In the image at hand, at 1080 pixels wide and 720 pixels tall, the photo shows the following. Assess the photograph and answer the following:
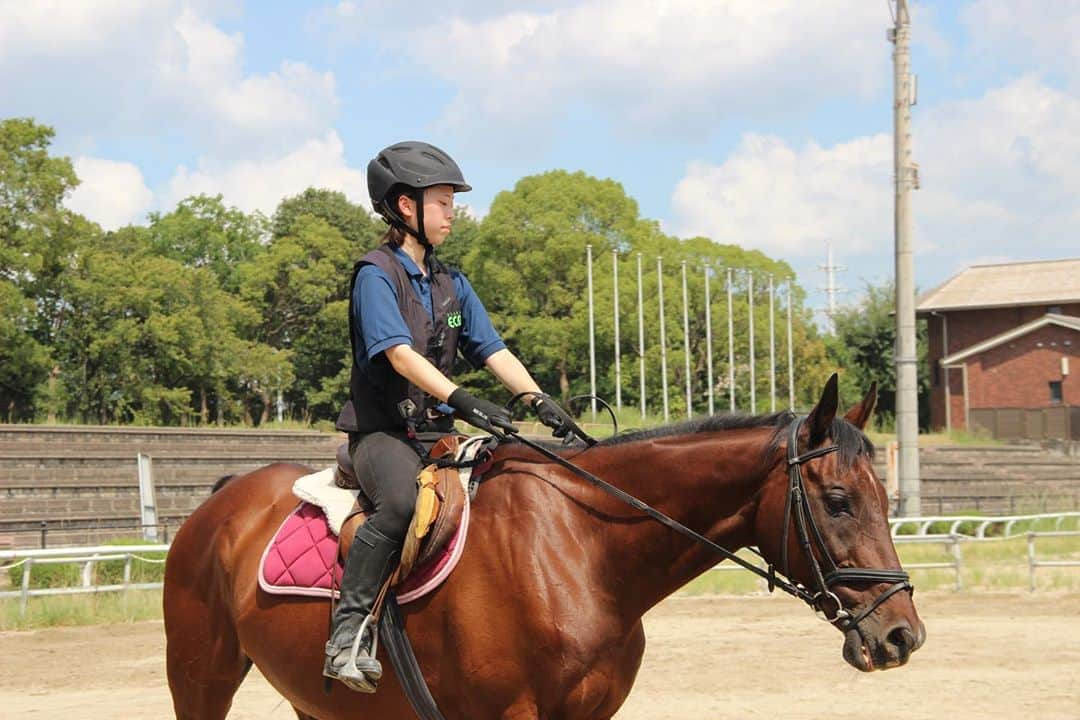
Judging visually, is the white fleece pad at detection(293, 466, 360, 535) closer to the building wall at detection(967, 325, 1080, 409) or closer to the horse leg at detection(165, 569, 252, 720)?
the horse leg at detection(165, 569, 252, 720)

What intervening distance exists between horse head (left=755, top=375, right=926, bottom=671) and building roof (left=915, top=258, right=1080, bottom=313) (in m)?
62.7

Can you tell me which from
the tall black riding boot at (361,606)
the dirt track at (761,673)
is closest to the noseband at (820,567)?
the tall black riding boot at (361,606)

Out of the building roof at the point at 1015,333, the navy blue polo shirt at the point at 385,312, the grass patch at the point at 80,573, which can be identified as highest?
the building roof at the point at 1015,333

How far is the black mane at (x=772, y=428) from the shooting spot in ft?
14.0

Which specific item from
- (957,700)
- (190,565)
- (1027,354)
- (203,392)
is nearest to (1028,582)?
(957,700)

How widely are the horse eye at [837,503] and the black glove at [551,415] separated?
1.13m

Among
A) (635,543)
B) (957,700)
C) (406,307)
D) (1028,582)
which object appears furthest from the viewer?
(1028,582)

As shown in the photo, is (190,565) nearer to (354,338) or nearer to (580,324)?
(354,338)

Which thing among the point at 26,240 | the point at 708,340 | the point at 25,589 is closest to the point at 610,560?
the point at 25,589

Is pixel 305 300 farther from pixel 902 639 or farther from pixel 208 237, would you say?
pixel 902 639

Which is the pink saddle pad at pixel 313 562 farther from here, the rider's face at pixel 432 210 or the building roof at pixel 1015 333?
the building roof at pixel 1015 333

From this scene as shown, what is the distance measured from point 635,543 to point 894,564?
97cm

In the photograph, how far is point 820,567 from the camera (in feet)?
13.8

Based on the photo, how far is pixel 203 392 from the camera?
165 ft
